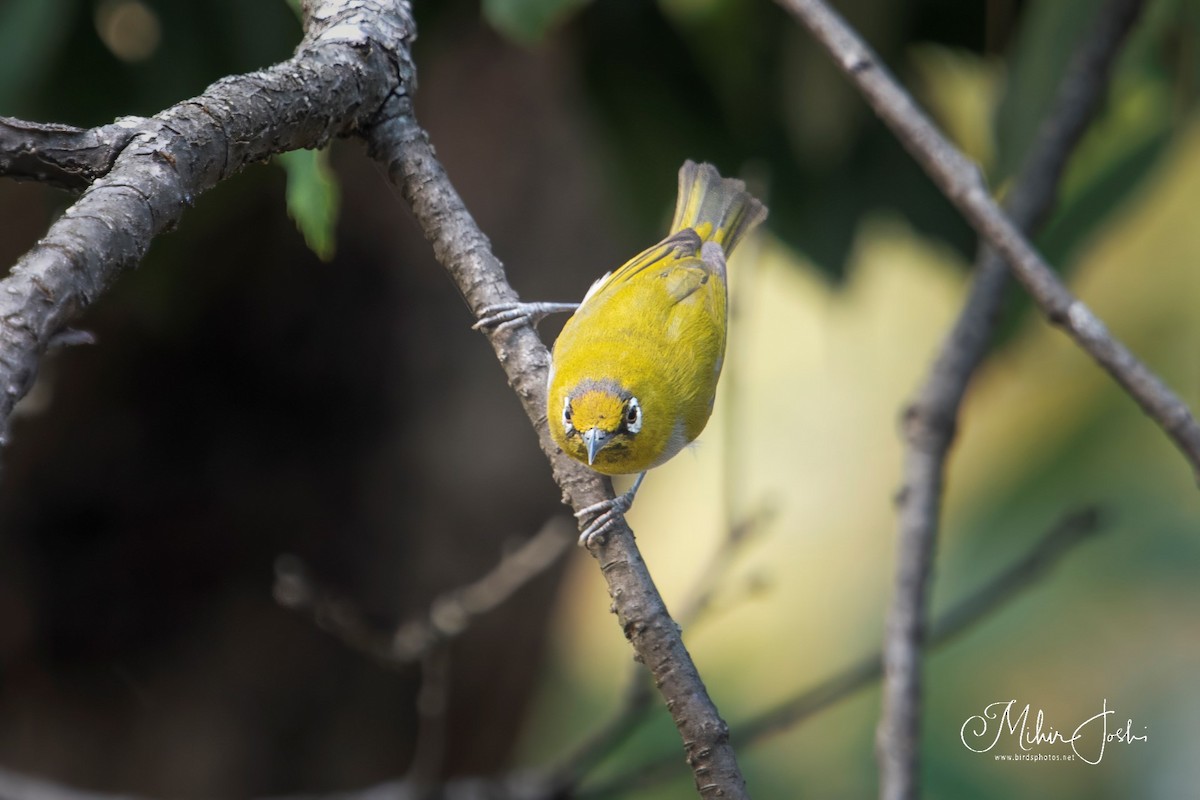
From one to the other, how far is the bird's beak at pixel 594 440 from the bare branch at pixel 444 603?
64cm

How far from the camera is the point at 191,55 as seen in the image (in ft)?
10.3

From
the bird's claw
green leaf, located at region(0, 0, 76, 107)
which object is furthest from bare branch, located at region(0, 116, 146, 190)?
green leaf, located at region(0, 0, 76, 107)

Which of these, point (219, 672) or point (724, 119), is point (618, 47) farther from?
point (219, 672)

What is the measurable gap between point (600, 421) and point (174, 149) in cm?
115

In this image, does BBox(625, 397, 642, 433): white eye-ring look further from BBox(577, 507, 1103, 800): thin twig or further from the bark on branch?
BBox(577, 507, 1103, 800): thin twig

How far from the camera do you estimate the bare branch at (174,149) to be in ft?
3.15

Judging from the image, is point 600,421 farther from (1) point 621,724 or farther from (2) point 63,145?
(1) point 621,724

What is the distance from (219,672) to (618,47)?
8.33 feet

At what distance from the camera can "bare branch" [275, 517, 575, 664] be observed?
9.52ft

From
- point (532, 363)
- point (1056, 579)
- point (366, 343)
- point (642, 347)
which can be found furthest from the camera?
point (1056, 579)

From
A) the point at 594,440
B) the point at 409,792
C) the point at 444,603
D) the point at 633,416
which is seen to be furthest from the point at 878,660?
the point at 594,440

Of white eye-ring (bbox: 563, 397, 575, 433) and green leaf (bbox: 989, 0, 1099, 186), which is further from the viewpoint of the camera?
green leaf (bbox: 989, 0, 1099, 186)

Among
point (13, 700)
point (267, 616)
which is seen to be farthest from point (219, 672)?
point (13, 700)

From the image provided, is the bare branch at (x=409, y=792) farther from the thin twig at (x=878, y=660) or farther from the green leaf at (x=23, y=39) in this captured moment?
the green leaf at (x=23, y=39)
